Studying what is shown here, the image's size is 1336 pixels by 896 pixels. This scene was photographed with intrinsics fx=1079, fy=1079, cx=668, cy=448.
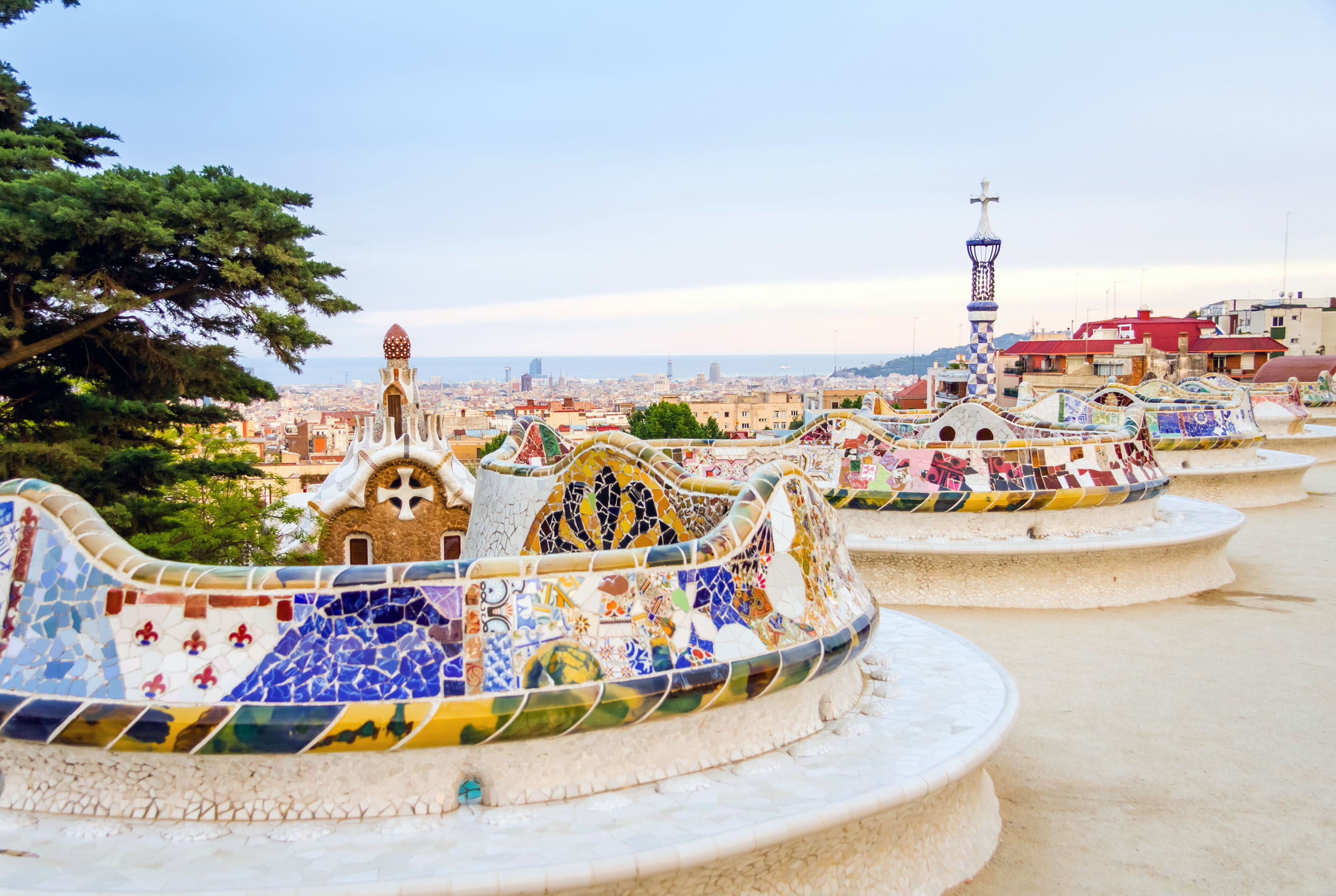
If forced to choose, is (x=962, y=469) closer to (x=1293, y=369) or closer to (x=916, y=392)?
(x=1293, y=369)

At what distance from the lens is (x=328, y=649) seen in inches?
181

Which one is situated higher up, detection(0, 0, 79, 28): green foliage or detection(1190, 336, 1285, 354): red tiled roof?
detection(0, 0, 79, 28): green foliage

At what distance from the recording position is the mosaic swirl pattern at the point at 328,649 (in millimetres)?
4445

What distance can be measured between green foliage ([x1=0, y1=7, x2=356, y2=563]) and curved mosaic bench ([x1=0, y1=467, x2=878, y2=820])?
23.0ft

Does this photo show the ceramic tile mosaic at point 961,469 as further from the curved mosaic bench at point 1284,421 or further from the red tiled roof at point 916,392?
the red tiled roof at point 916,392

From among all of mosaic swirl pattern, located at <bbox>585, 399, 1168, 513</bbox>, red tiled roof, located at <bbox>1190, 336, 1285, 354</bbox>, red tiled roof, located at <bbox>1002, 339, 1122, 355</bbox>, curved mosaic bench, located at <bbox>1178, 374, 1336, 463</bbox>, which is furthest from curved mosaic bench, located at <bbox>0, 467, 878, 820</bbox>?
red tiled roof, located at <bbox>1190, 336, 1285, 354</bbox>

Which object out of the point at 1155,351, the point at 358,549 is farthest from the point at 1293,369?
the point at 358,549

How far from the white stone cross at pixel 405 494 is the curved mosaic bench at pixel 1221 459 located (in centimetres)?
1159

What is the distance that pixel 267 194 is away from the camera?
12086 mm

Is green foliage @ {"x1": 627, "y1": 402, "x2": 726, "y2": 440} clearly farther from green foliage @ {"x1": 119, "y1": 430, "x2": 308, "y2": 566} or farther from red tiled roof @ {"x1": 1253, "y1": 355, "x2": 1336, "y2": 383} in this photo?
green foliage @ {"x1": 119, "y1": 430, "x2": 308, "y2": 566}

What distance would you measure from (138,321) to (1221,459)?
17.3 meters

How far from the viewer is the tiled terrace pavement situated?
5555mm

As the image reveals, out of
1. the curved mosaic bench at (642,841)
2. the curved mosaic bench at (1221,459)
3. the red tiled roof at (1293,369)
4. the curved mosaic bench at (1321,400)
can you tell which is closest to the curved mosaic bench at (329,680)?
the curved mosaic bench at (642,841)

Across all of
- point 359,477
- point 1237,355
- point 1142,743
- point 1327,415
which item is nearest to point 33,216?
point 359,477
